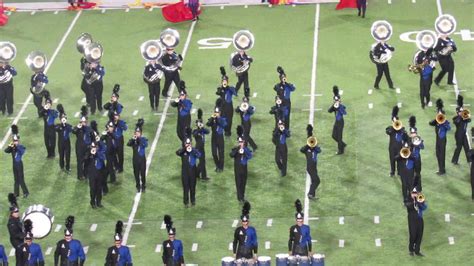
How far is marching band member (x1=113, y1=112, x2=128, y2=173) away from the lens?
3394 cm

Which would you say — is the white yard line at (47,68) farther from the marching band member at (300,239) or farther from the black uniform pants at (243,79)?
the marching band member at (300,239)

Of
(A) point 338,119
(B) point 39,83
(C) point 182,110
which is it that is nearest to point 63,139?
(C) point 182,110

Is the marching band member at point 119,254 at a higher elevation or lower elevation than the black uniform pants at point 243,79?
lower

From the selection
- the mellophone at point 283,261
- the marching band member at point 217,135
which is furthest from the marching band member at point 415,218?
the marching band member at point 217,135

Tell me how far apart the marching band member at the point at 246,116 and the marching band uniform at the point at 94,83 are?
3.90 meters

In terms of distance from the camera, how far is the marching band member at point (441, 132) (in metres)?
33.1

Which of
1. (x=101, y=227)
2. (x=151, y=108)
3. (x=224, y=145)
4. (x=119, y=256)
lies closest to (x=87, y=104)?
(x=151, y=108)

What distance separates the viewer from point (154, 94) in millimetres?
37750

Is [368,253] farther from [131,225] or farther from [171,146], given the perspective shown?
[171,146]

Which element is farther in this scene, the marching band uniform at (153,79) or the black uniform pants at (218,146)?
the marching band uniform at (153,79)

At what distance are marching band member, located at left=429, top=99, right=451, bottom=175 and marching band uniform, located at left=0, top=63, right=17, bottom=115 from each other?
9660 millimetres

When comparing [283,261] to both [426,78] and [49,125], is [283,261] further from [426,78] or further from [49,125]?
[426,78]

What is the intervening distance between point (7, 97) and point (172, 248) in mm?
9965

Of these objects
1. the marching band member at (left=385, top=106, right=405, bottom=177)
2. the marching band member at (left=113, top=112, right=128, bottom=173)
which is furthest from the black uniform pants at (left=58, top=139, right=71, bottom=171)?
→ the marching band member at (left=385, top=106, right=405, bottom=177)
